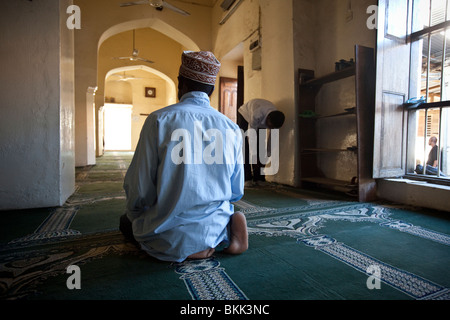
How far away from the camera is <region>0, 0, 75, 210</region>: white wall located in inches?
103

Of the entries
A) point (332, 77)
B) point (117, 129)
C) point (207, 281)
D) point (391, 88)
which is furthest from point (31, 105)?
point (117, 129)

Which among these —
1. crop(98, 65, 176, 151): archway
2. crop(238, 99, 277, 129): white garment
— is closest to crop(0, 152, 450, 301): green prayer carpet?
crop(238, 99, 277, 129): white garment

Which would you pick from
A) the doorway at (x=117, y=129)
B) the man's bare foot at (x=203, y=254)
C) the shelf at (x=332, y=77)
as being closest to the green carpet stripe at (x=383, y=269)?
the man's bare foot at (x=203, y=254)

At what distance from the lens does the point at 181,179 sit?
1.40 metres

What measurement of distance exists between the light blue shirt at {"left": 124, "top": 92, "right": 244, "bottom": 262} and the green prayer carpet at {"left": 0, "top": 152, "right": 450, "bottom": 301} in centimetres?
14

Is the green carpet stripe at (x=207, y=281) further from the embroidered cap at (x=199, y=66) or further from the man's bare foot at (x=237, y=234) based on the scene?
the embroidered cap at (x=199, y=66)

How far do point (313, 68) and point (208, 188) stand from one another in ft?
11.7

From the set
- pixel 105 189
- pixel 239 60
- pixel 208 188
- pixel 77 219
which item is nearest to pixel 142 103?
pixel 239 60

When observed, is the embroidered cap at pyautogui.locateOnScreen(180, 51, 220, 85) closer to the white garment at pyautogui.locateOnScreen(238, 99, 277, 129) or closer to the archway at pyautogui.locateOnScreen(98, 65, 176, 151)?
the white garment at pyautogui.locateOnScreen(238, 99, 277, 129)

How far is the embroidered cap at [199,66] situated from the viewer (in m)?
1.50

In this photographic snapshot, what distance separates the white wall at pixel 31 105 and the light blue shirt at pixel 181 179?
1.79 m

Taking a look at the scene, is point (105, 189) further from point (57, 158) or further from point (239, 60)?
point (239, 60)

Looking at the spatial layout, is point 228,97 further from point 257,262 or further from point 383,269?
point 383,269

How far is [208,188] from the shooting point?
1.47m
